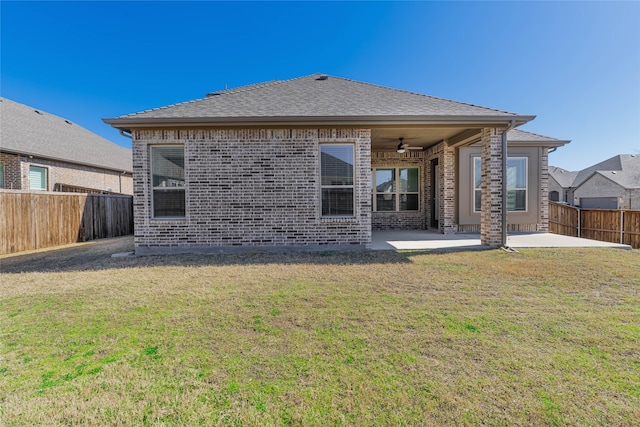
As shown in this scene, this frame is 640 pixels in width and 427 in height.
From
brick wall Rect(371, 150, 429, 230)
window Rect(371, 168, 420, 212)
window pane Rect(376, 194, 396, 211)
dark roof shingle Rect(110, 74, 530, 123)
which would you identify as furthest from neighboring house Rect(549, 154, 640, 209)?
dark roof shingle Rect(110, 74, 530, 123)

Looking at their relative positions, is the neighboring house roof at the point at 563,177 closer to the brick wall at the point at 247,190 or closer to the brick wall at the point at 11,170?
the brick wall at the point at 247,190

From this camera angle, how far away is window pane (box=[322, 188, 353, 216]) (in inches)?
288

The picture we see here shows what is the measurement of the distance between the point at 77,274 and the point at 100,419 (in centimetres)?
480

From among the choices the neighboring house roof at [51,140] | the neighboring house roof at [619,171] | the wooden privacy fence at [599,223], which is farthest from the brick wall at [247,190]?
the neighboring house roof at [619,171]

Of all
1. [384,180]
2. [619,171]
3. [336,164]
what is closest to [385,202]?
[384,180]

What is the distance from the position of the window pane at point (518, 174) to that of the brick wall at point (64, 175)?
61.3 feet

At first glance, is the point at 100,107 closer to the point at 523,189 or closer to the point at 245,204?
the point at 245,204

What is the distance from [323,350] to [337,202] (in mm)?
5053

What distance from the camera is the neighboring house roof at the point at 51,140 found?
471 inches

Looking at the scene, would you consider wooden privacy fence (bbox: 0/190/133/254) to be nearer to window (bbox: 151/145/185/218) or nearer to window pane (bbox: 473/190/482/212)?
window (bbox: 151/145/185/218)

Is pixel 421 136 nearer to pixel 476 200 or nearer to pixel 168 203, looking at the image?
pixel 476 200

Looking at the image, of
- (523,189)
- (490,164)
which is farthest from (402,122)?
(523,189)

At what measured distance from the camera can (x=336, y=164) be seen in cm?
728

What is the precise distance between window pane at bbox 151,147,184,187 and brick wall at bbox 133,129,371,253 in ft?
0.56
